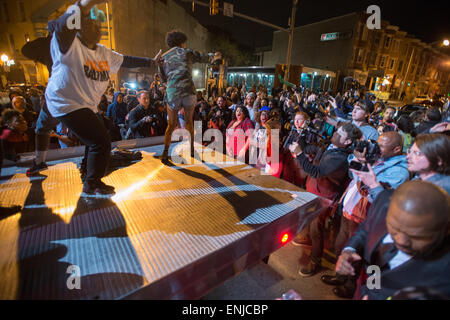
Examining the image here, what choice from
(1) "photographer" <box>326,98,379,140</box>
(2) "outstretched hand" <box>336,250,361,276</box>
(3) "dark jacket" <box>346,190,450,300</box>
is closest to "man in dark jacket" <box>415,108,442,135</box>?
(1) "photographer" <box>326,98,379,140</box>

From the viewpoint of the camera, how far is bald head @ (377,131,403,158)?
2369 millimetres

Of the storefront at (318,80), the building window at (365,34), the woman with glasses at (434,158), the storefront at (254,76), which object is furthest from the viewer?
the building window at (365,34)

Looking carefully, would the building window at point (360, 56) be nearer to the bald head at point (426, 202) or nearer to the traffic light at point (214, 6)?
the traffic light at point (214, 6)

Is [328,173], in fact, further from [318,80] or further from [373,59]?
[373,59]

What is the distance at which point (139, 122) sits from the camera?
5242 mm

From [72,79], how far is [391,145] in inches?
134

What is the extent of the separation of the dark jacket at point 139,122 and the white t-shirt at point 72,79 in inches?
112

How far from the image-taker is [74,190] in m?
2.66

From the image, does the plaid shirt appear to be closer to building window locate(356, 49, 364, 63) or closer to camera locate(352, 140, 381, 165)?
camera locate(352, 140, 381, 165)

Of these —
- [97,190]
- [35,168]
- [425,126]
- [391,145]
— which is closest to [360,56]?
[425,126]

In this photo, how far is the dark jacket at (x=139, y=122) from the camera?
530cm

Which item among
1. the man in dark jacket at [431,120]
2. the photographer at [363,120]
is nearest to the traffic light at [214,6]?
the photographer at [363,120]

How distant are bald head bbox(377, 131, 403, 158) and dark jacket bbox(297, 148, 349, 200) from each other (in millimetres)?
370

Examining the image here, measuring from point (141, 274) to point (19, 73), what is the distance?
33773mm
